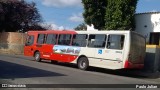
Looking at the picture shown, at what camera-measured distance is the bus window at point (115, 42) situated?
69.1 feet

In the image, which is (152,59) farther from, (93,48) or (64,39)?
(64,39)

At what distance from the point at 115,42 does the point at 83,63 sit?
9.79 ft

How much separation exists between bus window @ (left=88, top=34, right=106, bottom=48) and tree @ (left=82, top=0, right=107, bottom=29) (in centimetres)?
642

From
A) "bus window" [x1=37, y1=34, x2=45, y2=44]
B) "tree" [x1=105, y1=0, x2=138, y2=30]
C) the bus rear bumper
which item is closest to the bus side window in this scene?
"bus window" [x1=37, y1=34, x2=45, y2=44]

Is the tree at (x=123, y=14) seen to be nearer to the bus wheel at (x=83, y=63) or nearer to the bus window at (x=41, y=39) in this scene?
the bus window at (x=41, y=39)

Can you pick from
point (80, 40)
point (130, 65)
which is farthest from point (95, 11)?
point (130, 65)

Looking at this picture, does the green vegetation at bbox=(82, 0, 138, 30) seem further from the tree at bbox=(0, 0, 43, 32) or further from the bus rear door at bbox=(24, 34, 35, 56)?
the tree at bbox=(0, 0, 43, 32)

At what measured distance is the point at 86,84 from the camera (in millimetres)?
15039

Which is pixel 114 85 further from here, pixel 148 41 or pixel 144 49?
pixel 148 41

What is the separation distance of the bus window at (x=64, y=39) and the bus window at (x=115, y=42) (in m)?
3.76

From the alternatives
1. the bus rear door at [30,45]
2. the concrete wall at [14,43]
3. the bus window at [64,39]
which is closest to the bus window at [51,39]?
the bus window at [64,39]

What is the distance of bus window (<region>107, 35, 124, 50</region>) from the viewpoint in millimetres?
21067

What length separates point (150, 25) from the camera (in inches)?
1061

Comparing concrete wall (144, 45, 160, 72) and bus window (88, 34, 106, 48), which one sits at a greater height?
bus window (88, 34, 106, 48)
